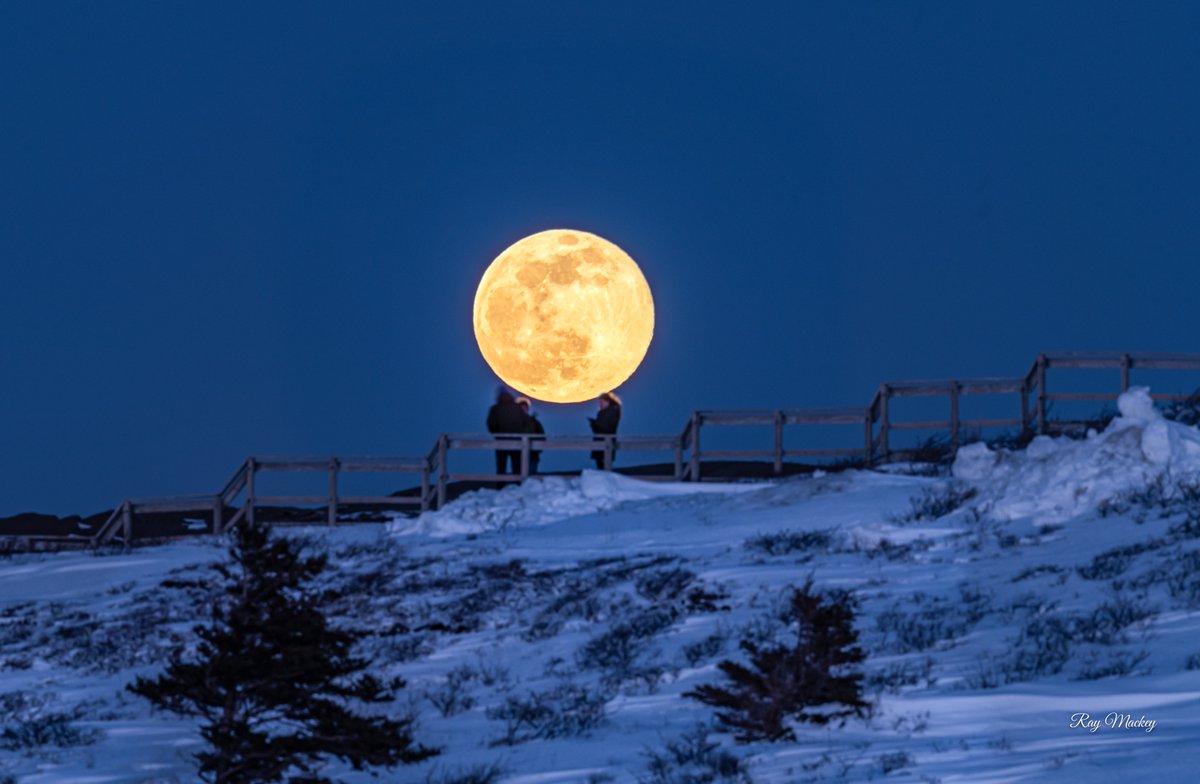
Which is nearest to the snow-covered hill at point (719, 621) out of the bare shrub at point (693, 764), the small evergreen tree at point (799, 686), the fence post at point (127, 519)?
the bare shrub at point (693, 764)

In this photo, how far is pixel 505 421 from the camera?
90.0ft

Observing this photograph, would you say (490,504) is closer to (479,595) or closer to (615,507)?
(615,507)

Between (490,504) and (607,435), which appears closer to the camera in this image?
(490,504)

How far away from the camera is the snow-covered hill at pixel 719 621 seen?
8.95 meters

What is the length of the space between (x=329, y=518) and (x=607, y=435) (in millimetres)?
5060

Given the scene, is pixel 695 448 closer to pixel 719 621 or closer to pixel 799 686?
pixel 719 621

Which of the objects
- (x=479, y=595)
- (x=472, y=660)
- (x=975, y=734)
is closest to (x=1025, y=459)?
(x=479, y=595)

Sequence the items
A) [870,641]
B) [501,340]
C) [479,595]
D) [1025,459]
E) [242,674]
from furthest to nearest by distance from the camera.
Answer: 1. [501,340]
2. [1025,459]
3. [479,595]
4. [870,641]
5. [242,674]

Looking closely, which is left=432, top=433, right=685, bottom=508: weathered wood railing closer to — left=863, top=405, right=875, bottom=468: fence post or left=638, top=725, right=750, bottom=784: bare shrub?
left=863, top=405, right=875, bottom=468: fence post

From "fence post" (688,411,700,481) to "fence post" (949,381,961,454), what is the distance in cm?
447

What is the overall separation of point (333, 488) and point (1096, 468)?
45.1 ft

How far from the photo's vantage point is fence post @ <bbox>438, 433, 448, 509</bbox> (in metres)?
27.1

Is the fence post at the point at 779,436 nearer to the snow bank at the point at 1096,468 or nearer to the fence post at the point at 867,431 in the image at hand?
the fence post at the point at 867,431

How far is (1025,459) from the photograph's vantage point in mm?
19312
